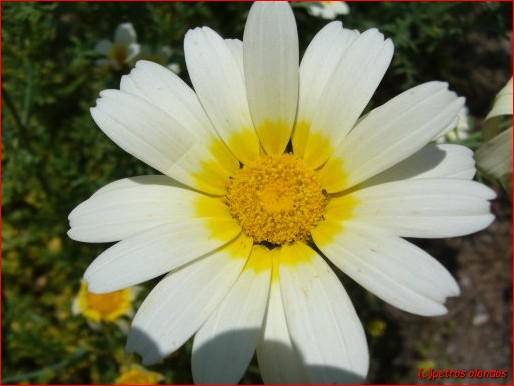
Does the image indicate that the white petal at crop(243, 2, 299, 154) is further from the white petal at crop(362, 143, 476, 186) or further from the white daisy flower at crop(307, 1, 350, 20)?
the white daisy flower at crop(307, 1, 350, 20)

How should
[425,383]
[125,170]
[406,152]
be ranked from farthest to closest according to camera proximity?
[425,383] < [125,170] < [406,152]

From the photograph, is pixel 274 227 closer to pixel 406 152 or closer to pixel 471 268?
pixel 406 152

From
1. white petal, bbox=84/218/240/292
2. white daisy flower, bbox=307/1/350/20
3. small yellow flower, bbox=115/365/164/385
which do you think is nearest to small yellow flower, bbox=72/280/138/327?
small yellow flower, bbox=115/365/164/385

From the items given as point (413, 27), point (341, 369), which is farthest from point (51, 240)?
point (413, 27)

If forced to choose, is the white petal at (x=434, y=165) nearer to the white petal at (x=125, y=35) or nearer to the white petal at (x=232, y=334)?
the white petal at (x=232, y=334)

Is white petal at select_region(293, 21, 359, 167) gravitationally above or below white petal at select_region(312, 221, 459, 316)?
above

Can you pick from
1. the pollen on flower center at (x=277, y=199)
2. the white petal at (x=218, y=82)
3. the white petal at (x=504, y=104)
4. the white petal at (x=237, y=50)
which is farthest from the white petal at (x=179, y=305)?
the white petal at (x=504, y=104)

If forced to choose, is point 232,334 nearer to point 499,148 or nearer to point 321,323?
point 321,323
